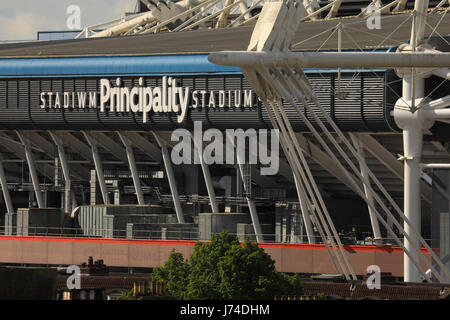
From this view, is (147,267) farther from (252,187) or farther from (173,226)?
(252,187)

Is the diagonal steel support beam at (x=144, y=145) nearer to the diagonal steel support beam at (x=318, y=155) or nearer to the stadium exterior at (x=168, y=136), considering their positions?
the stadium exterior at (x=168, y=136)

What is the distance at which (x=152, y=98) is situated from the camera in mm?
89625

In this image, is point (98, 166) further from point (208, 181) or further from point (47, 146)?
point (208, 181)

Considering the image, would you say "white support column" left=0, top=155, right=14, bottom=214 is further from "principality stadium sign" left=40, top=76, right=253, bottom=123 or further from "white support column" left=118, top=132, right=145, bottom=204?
"principality stadium sign" left=40, top=76, right=253, bottom=123

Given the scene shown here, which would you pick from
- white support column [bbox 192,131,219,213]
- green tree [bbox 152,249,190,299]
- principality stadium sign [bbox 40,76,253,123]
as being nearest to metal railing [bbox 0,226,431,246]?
white support column [bbox 192,131,219,213]

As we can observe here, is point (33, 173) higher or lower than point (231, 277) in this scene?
higher

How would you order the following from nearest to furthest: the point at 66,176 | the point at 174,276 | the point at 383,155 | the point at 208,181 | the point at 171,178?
1. the point at 174,276
2. the point at 383,155
3. the point at 208,181
4. the point at 171,178
5. the point at 66,176

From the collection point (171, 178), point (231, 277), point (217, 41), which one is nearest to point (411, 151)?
point (217, 41)

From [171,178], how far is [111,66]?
9659mm

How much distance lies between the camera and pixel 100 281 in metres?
64.0

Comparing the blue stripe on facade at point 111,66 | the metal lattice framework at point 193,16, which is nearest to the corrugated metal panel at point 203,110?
the blue stripe on facade at point 111,66

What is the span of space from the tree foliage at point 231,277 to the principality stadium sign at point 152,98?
2779cm
